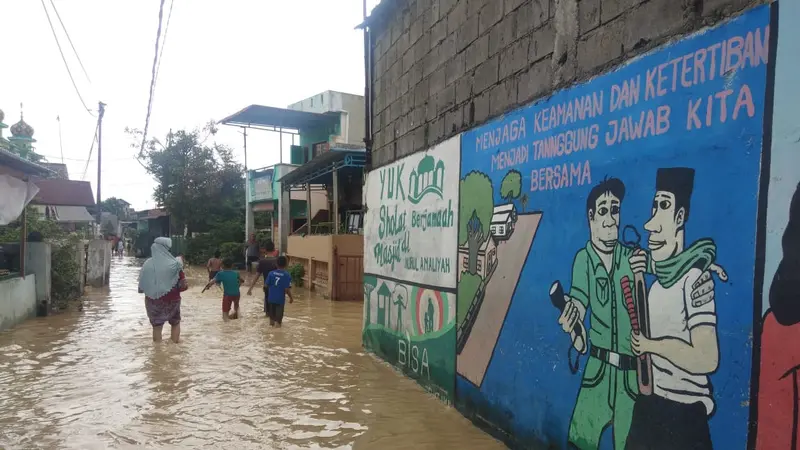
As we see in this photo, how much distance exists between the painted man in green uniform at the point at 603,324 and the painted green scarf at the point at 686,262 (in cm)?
12

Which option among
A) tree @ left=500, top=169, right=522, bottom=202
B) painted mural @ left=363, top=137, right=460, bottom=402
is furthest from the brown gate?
tree @ left=500, top=169, right=522, bottom=202

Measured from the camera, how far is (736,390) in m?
2.54

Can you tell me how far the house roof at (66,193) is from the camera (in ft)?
91.7

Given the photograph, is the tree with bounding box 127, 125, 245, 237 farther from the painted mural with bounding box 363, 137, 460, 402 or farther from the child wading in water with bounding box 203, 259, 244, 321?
the painted mural with bounding box 363, 137, 460, 402

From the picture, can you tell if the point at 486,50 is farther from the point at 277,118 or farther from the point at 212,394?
the point at 277,118

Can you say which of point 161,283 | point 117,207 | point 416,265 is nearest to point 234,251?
point 161,283

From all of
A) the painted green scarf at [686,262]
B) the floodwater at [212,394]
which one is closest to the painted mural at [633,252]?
the painted green scarf at [686,262]

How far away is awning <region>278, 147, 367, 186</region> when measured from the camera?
16531 millimetres

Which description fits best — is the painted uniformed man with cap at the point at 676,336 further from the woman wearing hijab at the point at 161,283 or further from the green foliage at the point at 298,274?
the green foliage at the point at 298,274

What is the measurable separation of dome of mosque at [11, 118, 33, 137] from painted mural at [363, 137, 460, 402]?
32.4 metres

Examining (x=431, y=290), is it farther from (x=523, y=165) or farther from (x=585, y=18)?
(x=585, y=18)

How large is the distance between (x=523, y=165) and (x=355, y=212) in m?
15.5

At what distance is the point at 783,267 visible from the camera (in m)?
2.33

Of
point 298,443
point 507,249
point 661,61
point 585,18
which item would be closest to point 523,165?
point 507,249
